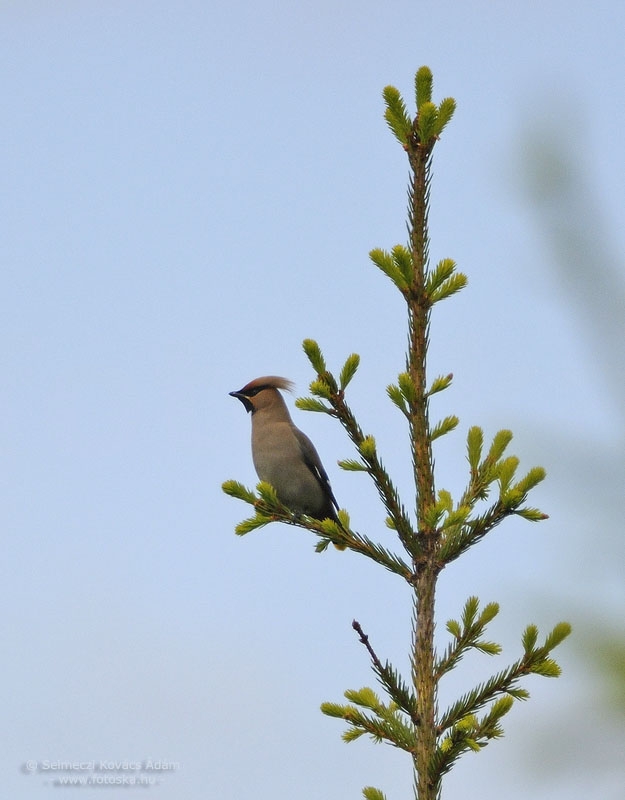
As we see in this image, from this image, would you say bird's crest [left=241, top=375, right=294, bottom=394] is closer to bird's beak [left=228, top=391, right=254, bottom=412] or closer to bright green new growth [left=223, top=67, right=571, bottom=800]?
bird's beak [left=228, top=391, right=254, bottom=412]

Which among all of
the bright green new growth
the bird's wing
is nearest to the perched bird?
the bird's wing

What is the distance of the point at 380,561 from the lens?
3.27 meters

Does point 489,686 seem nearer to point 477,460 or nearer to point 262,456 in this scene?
point 477,460

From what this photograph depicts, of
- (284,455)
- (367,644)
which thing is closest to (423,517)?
(367,644)

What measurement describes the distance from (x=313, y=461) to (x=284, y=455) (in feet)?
0.74

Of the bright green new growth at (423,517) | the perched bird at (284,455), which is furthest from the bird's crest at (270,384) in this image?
the bright green new growth at (423,517)

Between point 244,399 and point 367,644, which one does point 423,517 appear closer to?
point 367,644

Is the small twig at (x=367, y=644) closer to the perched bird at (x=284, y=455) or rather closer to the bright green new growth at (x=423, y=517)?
the bright green new growth at (x=423, y=517)

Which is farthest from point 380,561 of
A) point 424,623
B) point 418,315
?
point 418,315

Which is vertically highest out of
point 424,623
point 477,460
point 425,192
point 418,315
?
point 425,192

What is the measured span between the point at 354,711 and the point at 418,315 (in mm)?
1371

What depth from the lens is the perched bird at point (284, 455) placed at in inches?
240

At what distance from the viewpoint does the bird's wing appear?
624cm

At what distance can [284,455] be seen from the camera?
20.1ft
